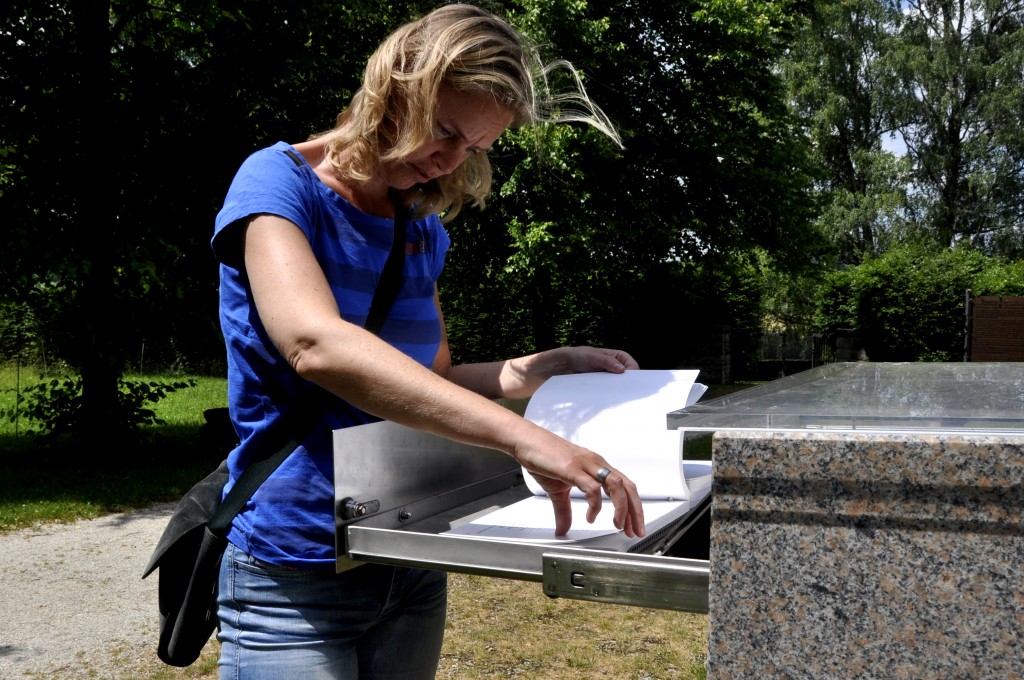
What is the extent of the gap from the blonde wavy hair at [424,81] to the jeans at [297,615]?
59 cm

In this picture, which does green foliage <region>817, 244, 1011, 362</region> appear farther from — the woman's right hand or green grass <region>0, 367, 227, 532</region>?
the woman's right hand

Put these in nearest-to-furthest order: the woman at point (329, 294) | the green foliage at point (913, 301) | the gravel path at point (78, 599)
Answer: the woman at point (329, 294)
the gravel path at point (78, 599)
the green foliage at point (913, 301)

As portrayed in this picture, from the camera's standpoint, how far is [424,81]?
4.47 feet

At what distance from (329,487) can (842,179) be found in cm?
3467

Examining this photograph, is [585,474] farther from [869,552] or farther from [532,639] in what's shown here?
[532,639]

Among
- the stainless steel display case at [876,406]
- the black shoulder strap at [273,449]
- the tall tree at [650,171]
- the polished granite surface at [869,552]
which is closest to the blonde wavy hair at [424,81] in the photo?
the black shoulder strap at [273,449]

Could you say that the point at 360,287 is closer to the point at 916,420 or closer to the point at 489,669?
the point at 916,420

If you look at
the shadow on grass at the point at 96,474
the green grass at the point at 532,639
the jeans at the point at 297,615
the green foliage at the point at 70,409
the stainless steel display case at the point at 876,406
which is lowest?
the green grass at the point at 532,639

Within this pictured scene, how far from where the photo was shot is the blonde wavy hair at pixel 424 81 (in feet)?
4.47

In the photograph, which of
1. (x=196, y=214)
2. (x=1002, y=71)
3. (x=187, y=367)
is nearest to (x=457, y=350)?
(x=187, y=367)

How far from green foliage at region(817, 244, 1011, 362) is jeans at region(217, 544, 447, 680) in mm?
24467

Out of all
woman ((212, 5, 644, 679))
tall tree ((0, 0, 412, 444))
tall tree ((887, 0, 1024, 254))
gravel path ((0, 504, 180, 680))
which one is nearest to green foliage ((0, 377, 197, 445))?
tall tree ((0, 0, 412, 444))

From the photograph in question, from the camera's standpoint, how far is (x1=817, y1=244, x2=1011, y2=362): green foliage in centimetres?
2453

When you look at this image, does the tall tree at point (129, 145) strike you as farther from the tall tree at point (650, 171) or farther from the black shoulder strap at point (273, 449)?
the black shoulder strap at point (273, 449)
